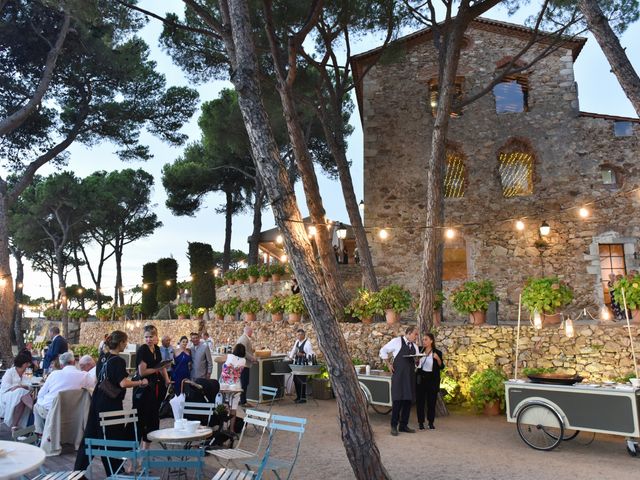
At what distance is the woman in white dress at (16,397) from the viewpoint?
6.14 m

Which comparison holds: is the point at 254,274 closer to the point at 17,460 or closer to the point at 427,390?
the point at 427,390

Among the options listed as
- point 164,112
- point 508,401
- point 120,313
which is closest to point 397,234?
point 508,401

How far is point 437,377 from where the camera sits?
6809 millimetres

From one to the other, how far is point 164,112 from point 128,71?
1.84 meters

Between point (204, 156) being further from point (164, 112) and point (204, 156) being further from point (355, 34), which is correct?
point (355, 34)

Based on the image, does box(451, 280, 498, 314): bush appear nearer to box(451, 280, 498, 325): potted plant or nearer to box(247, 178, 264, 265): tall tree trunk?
box(451, 280, 498, 325): potted plant

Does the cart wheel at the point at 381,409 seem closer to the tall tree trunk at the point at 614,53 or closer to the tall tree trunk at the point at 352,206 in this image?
the tall tree trunk at the point at 352,206

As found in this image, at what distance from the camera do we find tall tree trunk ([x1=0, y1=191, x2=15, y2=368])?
10508 millimetres

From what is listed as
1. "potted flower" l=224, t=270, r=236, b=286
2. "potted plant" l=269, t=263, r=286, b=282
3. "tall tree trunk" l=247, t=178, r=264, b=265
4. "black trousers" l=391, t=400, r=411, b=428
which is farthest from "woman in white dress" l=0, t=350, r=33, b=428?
"tall tree trunk" l=247, t=178, r=264, b=265

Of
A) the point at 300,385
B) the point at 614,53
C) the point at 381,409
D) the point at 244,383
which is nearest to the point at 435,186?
the point at 614,53

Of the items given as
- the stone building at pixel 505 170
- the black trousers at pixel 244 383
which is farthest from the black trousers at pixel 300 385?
the stone building at pixel 505 170

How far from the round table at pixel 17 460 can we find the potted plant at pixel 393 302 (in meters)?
6.70

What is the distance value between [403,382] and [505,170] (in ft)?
28.0

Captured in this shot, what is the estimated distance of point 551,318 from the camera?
24.3 feet
